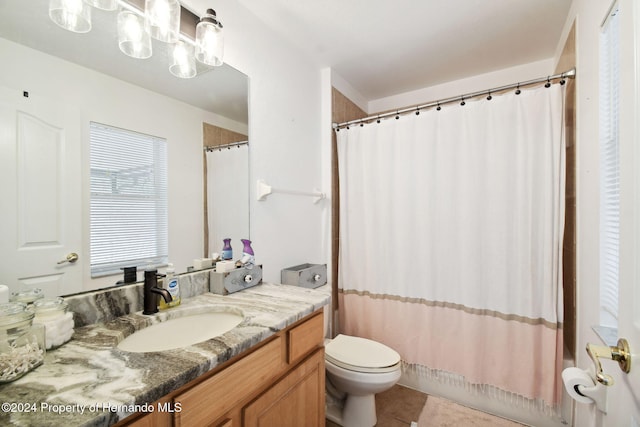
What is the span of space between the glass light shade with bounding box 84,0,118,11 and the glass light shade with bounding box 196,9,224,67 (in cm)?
31

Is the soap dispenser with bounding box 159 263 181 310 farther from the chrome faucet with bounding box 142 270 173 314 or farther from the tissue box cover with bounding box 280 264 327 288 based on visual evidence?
the tissue box cover with bounding box 280 264 327 288

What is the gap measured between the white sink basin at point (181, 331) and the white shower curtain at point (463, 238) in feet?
4.10

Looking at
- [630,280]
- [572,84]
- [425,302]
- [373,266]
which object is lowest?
[425,302]

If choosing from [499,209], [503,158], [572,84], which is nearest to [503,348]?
[499,209]

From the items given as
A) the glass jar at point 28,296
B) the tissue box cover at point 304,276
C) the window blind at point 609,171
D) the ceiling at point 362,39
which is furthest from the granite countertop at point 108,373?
the window blind at point 609,171

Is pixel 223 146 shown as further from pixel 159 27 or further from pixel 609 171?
pixel 609 171

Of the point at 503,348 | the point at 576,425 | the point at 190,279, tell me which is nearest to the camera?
the point at 190,279

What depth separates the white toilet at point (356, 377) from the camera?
4.92 ft

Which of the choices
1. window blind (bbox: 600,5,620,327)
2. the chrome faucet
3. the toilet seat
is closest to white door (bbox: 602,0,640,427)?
window blind (bbox: 600,5,620,327)

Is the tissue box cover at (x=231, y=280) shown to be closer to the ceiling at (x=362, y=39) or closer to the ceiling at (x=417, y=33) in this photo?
the ceiling at (x=362, y=39)

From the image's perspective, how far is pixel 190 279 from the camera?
1.28 m

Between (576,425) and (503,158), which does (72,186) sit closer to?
(503,158)

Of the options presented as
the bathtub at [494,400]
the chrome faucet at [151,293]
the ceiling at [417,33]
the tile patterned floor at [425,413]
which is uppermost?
the ceiling at [417,33]

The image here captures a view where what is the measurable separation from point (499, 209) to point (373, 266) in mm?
897
